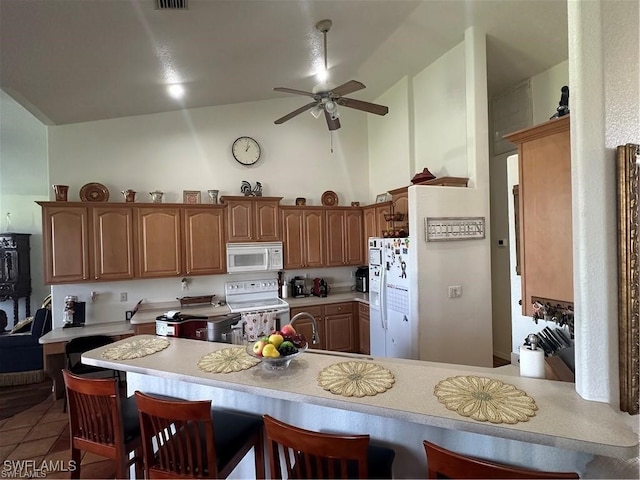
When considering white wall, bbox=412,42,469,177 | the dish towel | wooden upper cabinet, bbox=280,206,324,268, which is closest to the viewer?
the dish towel

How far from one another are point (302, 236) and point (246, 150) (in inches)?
59.8

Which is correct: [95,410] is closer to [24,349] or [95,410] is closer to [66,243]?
[66,243]

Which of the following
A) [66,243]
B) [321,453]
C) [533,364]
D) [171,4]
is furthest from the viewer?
[66,243]

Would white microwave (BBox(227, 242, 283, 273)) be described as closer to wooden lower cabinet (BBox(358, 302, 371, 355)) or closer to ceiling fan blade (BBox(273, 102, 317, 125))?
wooden lower cabinet (BBox(358, 302, 371, 355))

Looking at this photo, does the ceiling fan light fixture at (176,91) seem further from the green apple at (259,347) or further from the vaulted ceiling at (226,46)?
the green apple at (259,347)

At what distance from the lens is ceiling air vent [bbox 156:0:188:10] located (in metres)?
2.07

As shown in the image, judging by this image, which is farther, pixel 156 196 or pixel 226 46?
pixel 156 196

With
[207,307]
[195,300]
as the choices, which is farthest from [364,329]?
[195,300]

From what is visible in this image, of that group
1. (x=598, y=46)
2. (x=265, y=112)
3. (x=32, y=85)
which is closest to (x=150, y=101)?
(x=32, y=85)

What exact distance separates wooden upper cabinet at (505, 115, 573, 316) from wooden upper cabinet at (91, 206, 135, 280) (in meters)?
3.99

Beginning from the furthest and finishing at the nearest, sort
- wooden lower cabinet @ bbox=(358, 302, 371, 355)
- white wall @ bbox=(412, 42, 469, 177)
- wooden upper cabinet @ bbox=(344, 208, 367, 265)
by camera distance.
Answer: wooden upper cabinet @ bbox=(344, 208, 367, 265), wooden lower cabinet @ bbox=(358, 302, 371, 355), white wall @ bbox=(412, 42, 469, 177)

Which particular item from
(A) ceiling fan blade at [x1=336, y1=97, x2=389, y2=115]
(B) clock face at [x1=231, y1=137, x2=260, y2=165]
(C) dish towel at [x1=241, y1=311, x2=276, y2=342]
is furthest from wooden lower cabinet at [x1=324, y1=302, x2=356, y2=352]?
(A) ceiling fan blade at [x1=336, y1=97, x2=389, y2=115]

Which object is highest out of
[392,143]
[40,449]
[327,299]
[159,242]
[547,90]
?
[547,90]

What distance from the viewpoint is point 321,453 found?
3.66 feet
